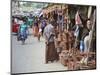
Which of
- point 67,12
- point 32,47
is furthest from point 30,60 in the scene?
point 67,12

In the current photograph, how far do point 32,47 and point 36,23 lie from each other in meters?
0.27

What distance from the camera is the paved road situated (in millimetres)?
2318

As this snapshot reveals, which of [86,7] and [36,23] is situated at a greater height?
[86,7]

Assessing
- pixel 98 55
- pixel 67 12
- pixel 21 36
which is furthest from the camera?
pixel 98 55

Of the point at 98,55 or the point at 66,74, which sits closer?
the point at 66,74

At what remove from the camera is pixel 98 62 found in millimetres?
2701

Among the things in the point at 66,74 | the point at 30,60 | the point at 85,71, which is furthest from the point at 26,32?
the point at 85,71

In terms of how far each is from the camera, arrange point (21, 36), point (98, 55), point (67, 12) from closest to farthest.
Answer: point (21, 36) < point (67, 12) < point (98, 55)

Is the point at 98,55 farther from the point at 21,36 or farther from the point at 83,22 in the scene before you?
the point at 21,36

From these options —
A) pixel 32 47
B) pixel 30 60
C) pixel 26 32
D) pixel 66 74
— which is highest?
pixel 26 32

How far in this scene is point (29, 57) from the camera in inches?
93.6

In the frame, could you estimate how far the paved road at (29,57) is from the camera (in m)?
2.32

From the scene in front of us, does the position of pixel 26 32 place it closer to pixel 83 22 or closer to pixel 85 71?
pixel 83 22

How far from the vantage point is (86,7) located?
8.59ft
